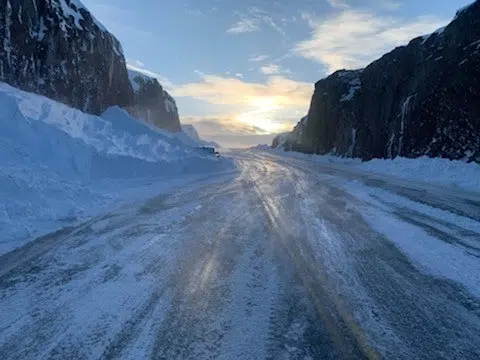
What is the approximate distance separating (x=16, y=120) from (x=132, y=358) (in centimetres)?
1090

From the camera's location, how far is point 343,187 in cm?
1361

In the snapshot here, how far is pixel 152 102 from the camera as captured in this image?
7194cm

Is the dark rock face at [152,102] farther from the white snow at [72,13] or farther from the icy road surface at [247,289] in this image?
the icy road surface at [247,289]

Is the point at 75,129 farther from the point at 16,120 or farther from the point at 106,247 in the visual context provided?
the point at 106,247

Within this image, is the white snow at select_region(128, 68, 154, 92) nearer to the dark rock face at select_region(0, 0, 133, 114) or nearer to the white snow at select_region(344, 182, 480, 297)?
the dark rock face at select_region(0, 0, 133, 114)

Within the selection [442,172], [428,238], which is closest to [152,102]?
[442,172]

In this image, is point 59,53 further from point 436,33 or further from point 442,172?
point 436,33

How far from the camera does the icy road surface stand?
11.1 feet

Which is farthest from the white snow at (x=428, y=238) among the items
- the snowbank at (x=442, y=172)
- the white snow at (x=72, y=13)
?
the white snow at (x=72, y=13)

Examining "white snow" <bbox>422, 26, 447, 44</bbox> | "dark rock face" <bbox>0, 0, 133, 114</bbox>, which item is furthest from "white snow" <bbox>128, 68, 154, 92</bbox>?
"white snow" <bbox>422, 26, 447, 44</bbox>

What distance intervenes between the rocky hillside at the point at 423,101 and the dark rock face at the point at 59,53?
20294mm

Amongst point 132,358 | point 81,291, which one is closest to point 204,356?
point 132,358

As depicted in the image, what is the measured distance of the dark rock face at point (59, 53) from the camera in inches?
770

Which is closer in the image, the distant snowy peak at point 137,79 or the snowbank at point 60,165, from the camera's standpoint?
the snowbank at point 60,165
